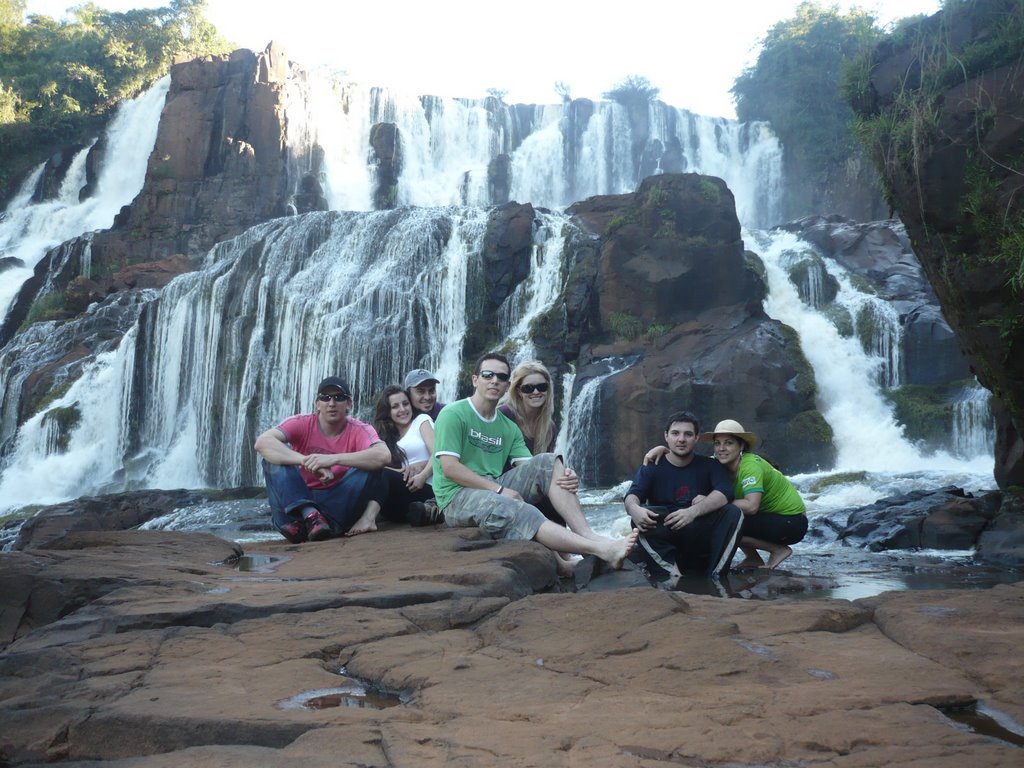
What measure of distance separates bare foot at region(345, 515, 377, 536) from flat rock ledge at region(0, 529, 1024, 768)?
1.92 meters

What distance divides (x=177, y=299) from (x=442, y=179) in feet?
41.9

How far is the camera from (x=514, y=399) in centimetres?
692

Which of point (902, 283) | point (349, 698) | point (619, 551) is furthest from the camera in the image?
point (902, 283)

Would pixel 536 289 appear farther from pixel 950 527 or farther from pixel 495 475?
pixel 495 475

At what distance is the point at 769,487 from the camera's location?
7383 millimetres

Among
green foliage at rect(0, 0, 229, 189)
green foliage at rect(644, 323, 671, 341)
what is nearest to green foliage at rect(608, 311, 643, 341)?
green foliage at rect(644, 323, 671, 341)

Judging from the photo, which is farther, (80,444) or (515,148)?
(515,148)

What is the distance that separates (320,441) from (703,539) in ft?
9.34

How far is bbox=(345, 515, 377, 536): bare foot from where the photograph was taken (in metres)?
7.29

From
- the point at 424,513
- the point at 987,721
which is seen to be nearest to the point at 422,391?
the point at 424,513

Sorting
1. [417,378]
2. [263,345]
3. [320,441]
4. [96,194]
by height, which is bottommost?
[320,441]

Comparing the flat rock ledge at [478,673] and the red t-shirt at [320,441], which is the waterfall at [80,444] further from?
the flat rock ledge at [478,673]

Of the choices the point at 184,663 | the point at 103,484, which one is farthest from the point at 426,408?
the point at 103,484

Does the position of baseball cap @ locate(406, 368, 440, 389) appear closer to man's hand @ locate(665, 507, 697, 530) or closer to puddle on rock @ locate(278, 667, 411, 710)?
man's hand @ locate(665, 507, 697, 530)
